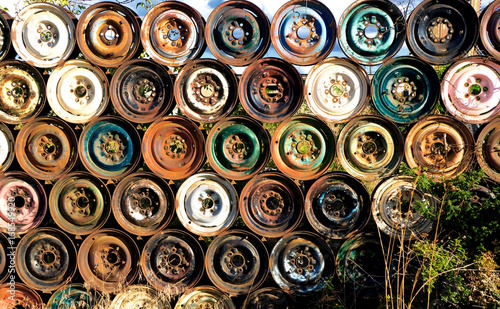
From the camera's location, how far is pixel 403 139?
4.17 m

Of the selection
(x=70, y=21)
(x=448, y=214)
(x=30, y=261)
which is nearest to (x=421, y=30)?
(x=448, y=214)

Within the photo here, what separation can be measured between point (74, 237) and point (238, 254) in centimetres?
214

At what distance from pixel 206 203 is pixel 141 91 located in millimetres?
1613

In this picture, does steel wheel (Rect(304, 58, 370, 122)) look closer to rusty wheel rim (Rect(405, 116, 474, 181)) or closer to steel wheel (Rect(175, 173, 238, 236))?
rusty wheel rim (Rect(405, 116, 474, 181))

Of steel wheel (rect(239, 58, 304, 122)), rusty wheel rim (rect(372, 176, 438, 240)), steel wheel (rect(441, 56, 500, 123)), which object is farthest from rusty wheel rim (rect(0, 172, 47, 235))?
steel wheel (rect(441, 56, 500, 123))

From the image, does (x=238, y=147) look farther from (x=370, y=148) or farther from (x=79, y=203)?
(x=79, y=203)

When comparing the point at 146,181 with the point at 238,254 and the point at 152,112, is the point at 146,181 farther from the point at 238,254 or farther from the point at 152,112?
the point at 238,254

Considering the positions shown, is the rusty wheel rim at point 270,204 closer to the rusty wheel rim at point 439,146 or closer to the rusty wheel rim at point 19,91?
the rusty wheel rim at point 439,146

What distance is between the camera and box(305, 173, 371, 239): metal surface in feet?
14.0

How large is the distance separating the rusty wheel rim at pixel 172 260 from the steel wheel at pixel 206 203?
20 cm

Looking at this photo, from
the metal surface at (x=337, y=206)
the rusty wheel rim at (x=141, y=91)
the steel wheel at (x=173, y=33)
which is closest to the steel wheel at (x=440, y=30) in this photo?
the metal surface at (x=337, y=206)

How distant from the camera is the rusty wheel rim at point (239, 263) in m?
4.33

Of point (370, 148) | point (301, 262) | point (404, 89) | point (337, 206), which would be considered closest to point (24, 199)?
point (301, 262)

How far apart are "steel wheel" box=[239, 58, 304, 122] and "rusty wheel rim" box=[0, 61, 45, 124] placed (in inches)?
103
